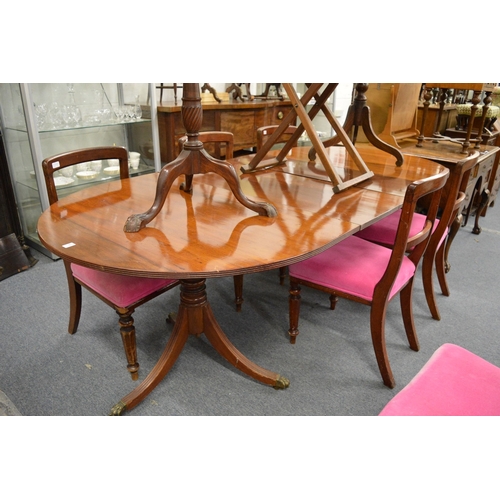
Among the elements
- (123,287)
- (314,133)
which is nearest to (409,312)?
(314,133)

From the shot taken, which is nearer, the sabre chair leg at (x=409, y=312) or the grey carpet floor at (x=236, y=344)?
the grey carpet floor at (x=236, y=344)

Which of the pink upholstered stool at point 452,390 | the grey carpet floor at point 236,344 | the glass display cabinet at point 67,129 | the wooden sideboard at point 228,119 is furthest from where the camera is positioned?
the wooden sideboard at point 228,119

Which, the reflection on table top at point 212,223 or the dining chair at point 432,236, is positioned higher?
the reflection on table top at point 212,223

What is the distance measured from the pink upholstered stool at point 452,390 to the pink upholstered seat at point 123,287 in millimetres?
912

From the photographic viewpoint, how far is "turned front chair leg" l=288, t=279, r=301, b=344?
181 centimetres

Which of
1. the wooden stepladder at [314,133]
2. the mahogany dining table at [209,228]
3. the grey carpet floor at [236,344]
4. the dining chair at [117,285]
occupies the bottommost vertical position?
the grey carpet floor at [236,344]

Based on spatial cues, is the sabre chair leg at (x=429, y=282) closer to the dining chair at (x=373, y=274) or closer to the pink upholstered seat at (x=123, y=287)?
the dining chair at (x=373, y=274)

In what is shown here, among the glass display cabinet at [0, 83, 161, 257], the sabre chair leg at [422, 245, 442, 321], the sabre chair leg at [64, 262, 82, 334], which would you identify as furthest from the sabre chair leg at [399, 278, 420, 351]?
the glass display cabinet at [0, 83, 161, 257]

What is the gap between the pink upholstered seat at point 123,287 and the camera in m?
1.48

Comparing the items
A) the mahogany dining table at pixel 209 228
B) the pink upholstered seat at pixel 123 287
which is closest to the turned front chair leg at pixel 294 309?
the mahogany dining table at pixel 209 228

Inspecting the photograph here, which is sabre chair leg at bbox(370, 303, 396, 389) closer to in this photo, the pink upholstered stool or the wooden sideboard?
the pink upholstered stool

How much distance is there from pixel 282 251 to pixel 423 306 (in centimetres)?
152

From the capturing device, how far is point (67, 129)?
105 inches

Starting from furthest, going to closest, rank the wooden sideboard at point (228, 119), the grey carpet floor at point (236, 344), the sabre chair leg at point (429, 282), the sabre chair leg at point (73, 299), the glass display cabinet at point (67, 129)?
the wooden sideboard at point (228, 119), the glass display cabinet at point (67, 129), the sabre chair leg at point (429, 282), the sabre chair leg at point (73, 299), the grey carpet floor at point (236, 344)
